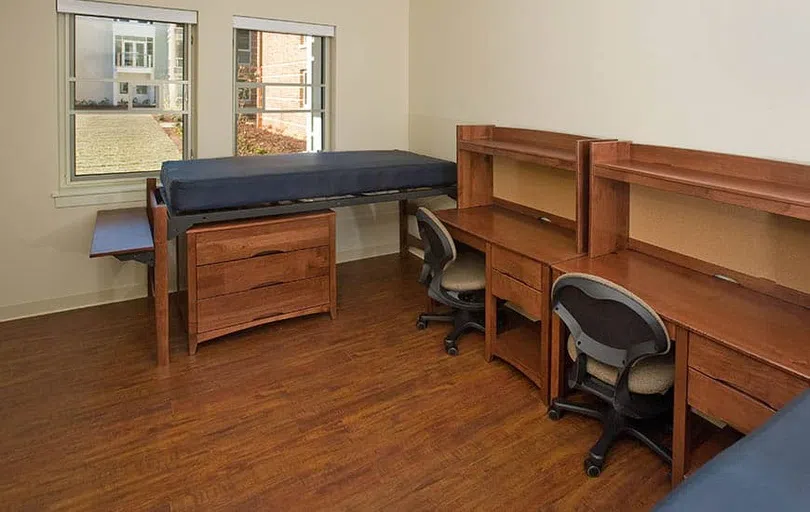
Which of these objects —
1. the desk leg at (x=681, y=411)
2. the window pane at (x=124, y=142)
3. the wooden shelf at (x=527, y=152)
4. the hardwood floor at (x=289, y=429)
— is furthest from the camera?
the window pane at (x=124, y=142)

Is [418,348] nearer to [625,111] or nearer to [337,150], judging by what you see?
[625,111]

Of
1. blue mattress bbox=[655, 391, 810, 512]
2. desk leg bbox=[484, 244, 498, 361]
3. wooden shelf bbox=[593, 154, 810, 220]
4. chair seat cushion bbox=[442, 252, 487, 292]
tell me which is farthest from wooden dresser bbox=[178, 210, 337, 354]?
blue mattress bbox=[655, 391, 810, 512]

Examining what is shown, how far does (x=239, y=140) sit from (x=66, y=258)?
156 cm

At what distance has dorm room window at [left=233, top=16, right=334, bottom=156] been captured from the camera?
4.59 meters

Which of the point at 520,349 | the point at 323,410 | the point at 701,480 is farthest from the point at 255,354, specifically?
the point at 701,480

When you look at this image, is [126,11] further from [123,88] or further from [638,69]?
[638,69]

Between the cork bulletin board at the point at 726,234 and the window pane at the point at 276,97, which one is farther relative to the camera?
the window pane at the point at 276,97

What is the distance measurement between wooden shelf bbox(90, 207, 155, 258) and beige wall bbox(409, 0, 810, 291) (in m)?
2.41

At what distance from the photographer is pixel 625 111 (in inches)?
120

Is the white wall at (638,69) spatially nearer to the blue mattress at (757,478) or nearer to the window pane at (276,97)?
the window pane at (276,97)

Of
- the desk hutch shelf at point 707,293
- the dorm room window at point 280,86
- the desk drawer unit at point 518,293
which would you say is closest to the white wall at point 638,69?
the desk hutch shelf at point 707,293

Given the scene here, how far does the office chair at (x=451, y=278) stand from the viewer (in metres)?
3.27

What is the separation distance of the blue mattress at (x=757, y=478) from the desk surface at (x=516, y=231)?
1.56 meters

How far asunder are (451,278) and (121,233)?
2.06 m
